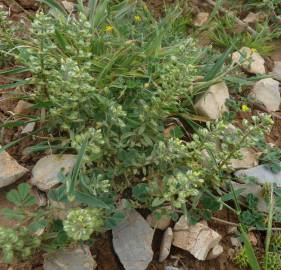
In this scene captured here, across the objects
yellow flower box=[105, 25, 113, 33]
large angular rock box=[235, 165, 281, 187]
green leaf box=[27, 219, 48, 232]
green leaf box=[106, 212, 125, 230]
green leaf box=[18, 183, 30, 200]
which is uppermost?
yellow flower box=[105, 25, 113, 33]

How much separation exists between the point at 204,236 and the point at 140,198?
0.36 meters

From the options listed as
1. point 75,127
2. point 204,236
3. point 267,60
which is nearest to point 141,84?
point 75,127

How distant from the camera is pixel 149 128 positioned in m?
2.21

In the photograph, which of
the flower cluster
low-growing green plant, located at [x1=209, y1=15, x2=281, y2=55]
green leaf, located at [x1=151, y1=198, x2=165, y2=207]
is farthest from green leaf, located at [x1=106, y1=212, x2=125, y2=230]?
low-growing green plant, located at [x1=209, y1=15, x2=281, y2=55]

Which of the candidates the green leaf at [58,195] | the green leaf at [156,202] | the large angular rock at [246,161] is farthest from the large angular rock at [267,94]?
the green leaf at [58,195]

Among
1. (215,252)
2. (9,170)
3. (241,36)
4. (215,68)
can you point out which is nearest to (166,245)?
(215,252)

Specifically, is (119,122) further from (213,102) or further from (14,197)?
(213,102)

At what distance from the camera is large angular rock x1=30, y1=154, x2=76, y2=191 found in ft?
6.91

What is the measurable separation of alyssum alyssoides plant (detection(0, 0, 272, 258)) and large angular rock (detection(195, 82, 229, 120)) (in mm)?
62

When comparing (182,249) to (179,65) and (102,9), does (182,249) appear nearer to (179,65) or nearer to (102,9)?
(179,65)

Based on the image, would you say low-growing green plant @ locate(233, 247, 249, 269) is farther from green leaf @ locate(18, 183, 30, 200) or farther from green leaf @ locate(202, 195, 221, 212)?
green leaf @ locate(18, 183, 30, 200)

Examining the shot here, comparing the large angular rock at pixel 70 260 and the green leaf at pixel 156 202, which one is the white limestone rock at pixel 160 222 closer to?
the green leaf at pixel 156 202

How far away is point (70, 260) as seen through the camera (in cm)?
197

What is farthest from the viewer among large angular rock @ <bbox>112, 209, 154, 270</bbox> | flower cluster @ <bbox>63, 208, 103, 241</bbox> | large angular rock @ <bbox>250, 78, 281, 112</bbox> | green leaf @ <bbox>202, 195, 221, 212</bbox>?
large angular rock @ <bbox>250, 78, 281, 112</bbox>
